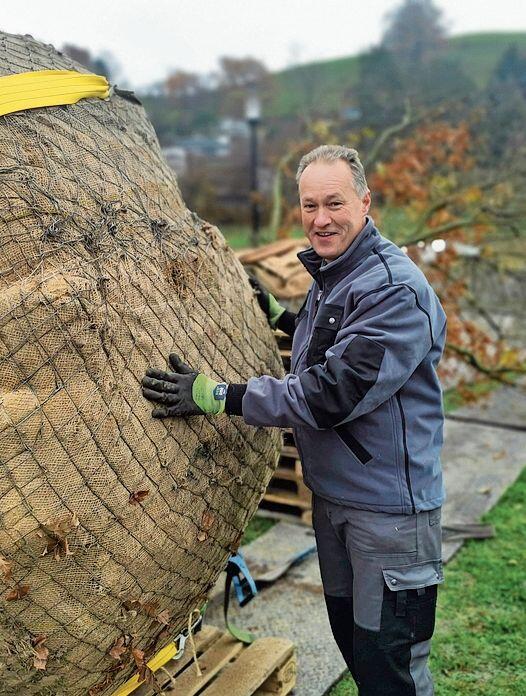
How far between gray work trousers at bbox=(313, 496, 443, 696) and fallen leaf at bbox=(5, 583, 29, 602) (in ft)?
3.59

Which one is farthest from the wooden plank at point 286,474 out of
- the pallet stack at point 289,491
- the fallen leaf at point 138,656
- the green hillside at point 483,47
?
the green hillside at point 483,47

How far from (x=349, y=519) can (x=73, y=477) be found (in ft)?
3.33

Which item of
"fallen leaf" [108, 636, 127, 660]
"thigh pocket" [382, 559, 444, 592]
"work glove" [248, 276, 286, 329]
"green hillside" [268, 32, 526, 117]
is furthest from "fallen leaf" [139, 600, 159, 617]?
"green hillside" [268, 32, 526, 117]

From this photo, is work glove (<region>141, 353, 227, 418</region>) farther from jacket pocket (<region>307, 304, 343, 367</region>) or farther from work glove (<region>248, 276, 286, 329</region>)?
work glove (<region>248, 276, 286, 329</region>)

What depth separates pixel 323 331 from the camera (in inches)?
96.0

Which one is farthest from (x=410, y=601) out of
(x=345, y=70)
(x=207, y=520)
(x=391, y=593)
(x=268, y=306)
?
(x=345, y=70)

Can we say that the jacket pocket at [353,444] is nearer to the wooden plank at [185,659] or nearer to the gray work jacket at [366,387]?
the gray work jacket at [366,387]

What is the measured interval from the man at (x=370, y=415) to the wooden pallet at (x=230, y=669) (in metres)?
0.61

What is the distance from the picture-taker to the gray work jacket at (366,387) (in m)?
2.24

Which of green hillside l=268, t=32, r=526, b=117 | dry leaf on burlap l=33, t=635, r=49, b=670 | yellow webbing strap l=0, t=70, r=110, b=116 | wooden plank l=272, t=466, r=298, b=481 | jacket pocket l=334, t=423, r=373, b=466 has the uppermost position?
green hillside l=268, t=32, r=526, b=117

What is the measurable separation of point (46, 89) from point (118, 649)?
69.2 inches

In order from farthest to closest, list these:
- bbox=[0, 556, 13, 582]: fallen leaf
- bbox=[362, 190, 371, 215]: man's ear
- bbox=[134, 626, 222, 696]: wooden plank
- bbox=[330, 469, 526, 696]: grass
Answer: bbox=[330, 469, 526, 696]: grass, bbox=[134, 626, 222, 696]: wooden plank, bbox=[362, 190, 371, 215]: man's ear, bbox=[0, 556, 13, 582]: fallen leaf

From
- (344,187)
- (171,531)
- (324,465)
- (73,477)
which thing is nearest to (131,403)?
(73,477)

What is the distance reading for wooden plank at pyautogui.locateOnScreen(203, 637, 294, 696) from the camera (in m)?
3.00
